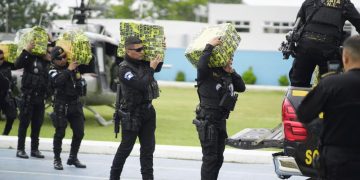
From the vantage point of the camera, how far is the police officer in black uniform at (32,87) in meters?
10.9

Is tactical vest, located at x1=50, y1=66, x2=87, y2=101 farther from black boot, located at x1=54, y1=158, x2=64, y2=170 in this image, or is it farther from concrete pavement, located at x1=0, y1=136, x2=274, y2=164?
concrete pavement, located at x1=0, y1=136, x2=274, y2=164

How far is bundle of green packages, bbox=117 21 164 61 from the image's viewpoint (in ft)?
27.8

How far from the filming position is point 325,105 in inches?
203

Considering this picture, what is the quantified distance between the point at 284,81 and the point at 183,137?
28452mm

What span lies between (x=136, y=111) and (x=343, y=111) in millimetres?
3569

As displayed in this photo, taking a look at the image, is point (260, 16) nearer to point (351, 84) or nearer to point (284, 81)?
point (284, 81)

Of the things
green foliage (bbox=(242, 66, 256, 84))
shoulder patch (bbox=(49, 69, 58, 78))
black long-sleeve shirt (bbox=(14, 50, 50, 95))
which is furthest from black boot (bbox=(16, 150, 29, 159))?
green foliage (bbox=(242, 66, 256, 84))

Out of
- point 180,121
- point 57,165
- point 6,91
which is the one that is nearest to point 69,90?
point 57,165

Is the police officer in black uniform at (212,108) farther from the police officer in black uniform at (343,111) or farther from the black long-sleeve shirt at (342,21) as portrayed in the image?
the police officer in black uniform at (343,111)

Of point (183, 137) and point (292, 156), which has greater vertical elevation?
point (292, 156)

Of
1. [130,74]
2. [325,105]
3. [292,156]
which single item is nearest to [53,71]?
[130,74]

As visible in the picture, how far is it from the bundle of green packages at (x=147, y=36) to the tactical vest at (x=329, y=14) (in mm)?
1896

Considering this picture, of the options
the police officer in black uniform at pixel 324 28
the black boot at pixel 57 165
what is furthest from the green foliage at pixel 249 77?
the police officer in black uniform at pixel 324 28

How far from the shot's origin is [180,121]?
755 inches
